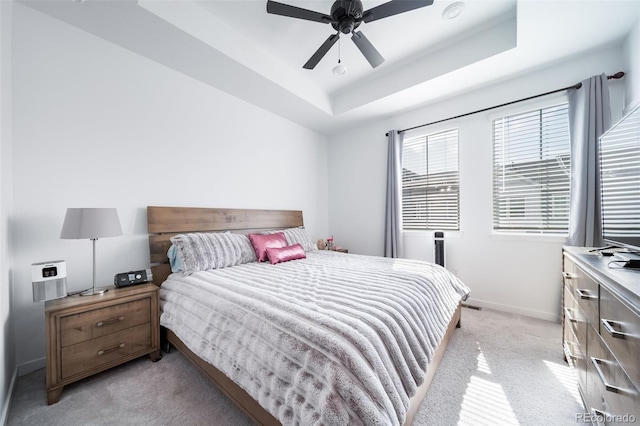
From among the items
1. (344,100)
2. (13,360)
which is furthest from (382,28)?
(13,360)

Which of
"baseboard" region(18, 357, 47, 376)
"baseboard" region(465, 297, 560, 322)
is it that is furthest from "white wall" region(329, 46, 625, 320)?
"baseboard" region(18, 357, 47, 376)

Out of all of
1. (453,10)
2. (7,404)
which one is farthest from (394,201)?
(7,404)

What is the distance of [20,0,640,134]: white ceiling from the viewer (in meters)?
1.91

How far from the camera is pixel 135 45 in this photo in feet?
7.29

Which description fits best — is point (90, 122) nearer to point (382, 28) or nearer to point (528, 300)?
point (382, 28)

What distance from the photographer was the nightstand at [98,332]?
4.89 ft

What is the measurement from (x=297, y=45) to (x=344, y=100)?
3.78 ft

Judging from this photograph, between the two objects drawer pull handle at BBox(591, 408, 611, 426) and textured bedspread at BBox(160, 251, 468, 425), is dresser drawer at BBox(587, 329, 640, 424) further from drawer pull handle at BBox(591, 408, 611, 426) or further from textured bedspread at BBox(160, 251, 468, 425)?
textured bedspread at BBox(160, 251, 468, 425)

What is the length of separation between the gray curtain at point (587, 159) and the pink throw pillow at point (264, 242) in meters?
3.06

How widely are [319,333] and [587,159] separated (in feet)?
10.1

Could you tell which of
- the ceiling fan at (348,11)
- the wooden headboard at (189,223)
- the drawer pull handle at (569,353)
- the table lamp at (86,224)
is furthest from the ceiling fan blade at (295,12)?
the drawer pull handle at (569,353)

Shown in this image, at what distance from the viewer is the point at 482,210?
3020 millimetres

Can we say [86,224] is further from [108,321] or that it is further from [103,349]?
[103,349]

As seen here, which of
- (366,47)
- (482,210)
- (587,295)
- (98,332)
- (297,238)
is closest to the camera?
(587,295)
